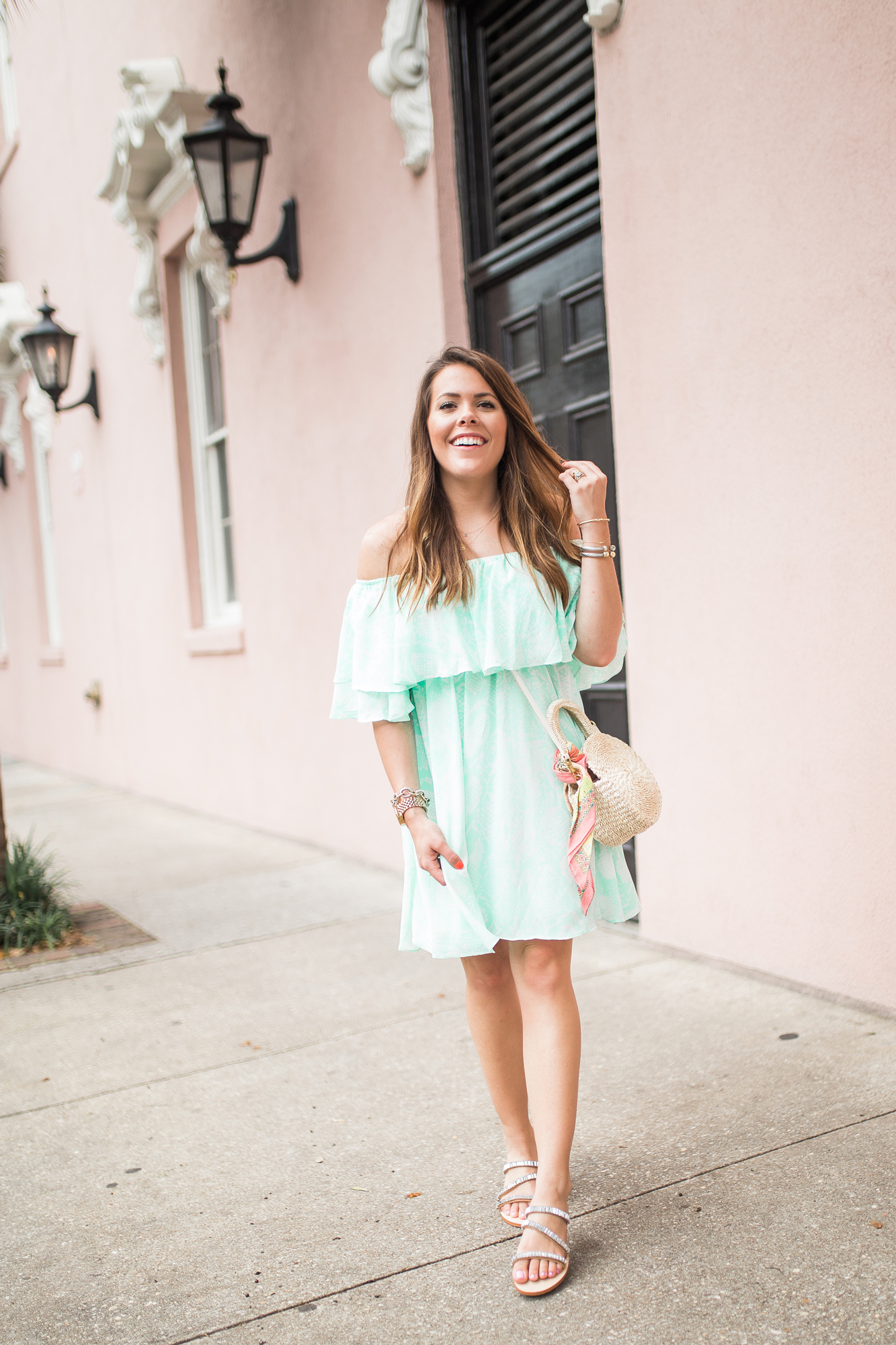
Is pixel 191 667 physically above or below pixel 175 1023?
above

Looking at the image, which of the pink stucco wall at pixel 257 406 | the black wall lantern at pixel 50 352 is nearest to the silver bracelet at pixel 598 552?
the pink stucco wall at pixel 257 406

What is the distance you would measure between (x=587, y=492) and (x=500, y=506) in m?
0.24

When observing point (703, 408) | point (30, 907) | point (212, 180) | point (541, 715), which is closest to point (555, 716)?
point (541, 715)

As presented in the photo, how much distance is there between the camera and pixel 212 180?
575cm

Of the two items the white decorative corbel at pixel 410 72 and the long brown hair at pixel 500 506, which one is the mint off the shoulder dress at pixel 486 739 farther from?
the white decorative corbel at pixel 410 72

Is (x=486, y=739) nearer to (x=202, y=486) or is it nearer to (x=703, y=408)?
(x=703, y=408)

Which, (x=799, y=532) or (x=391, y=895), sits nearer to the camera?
(x=799, y=532)

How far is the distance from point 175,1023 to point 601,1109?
1.62 metres

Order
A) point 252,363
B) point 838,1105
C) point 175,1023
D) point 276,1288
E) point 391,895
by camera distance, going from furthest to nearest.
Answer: point 252,363
point 391,895
point 175,1023
point 838,1105
point 276,1288

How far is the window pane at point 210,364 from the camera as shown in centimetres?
801

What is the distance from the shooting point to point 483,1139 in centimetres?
283

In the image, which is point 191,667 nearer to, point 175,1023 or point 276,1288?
point 175,1023

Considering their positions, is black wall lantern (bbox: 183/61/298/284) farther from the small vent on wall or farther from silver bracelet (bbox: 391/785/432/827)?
silver bracelet (bbox: 391/785/432/827)

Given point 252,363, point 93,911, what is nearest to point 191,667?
point 252,363
